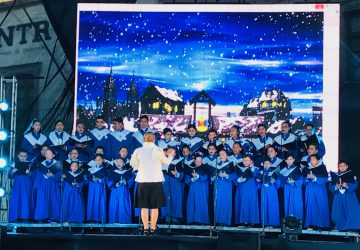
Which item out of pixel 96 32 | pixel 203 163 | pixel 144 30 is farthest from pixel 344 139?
pixel 96 32

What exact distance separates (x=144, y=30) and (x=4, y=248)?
4824 mm

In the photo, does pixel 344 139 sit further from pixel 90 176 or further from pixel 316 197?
pixel 90 176

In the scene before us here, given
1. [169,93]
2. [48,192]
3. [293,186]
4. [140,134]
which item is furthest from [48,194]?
[293,186]

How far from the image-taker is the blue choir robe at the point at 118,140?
10.3 metres

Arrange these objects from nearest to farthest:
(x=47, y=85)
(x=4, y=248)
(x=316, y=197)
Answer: (x=4, y=248), (x=316, y=197), (x=47, y=85)

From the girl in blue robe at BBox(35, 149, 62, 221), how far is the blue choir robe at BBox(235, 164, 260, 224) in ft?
8.39

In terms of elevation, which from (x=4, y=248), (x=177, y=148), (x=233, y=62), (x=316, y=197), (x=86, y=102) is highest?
(x=233, y=62)

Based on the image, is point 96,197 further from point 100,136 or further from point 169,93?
point 169,93

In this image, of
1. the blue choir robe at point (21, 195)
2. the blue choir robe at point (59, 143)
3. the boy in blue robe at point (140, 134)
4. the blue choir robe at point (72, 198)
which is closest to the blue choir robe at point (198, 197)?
the boy in blue robe at point (140, 134)

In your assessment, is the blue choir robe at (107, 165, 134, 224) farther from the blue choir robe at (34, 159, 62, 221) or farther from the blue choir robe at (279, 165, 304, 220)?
the blue choir robe at (279, 165, 304, 220)

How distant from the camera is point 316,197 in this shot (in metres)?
9.45

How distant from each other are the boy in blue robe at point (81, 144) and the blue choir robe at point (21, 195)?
71 cm

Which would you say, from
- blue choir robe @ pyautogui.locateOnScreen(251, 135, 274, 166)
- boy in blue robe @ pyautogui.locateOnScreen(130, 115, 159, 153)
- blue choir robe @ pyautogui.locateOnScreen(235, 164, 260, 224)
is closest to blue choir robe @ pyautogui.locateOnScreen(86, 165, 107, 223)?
boy in blue robe @ pyautogui.locateOnScreen(130, 115, 159, 153)

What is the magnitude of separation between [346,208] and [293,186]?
0.78m
